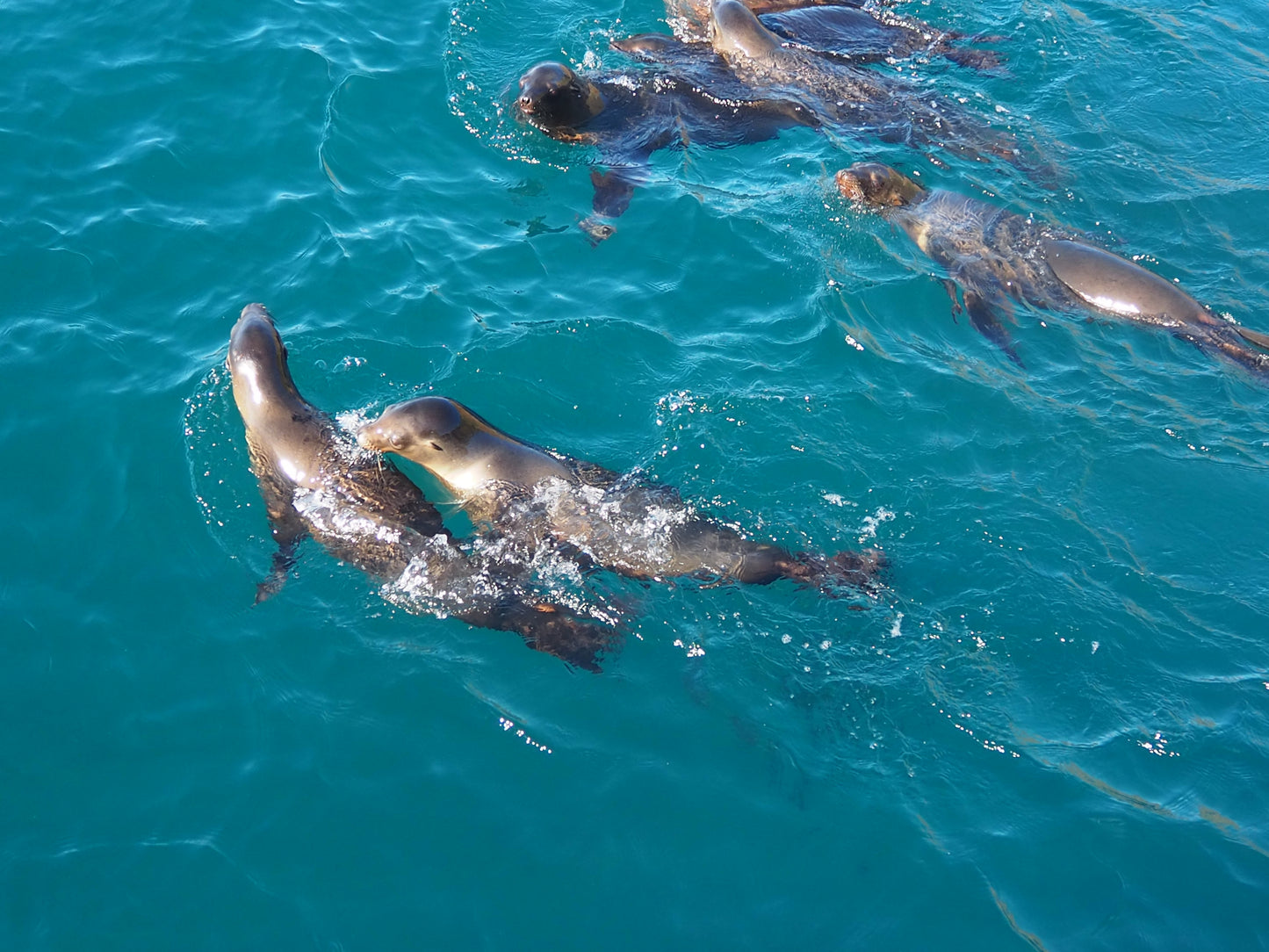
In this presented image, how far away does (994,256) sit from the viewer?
36.6 feet

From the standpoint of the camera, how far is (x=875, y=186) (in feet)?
38.3

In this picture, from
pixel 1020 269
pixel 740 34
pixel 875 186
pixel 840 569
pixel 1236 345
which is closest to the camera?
pixel 840 569

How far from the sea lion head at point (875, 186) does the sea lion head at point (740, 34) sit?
3.06 m

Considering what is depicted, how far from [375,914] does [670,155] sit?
955 cm

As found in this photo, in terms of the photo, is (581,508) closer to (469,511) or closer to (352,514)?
(469,511)

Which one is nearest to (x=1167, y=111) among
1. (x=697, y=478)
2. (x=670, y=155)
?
(x=670, y=155)

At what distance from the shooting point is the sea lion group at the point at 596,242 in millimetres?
8010

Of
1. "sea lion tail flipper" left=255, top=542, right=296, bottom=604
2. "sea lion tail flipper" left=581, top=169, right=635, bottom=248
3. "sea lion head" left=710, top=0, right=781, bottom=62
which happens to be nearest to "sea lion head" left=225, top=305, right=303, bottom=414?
"sea lion tail flipper" left=255, top=542, right=296, bottom=604

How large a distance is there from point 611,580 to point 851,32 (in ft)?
34.3

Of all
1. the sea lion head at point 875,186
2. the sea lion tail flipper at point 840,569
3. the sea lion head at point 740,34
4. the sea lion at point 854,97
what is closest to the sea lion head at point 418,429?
the sea lion tail flipper at point 840,569

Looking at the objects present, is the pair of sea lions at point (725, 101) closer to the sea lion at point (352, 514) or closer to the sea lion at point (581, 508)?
the sea lion at point (581, 508)

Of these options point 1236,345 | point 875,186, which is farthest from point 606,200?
point 1236,345

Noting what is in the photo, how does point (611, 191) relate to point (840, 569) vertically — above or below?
above

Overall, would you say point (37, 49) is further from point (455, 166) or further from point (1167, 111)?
point (1167, 111)
